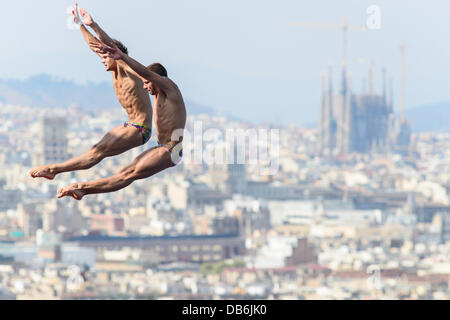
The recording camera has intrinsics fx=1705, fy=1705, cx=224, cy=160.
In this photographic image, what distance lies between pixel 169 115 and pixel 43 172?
0.31 meters

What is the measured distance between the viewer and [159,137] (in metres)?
3.78

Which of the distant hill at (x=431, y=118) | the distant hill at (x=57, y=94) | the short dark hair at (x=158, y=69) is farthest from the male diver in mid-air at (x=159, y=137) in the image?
the distant hill at (x=431, y=118)

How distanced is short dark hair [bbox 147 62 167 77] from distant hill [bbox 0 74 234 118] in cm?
6717

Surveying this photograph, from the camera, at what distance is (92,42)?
12.2 feet

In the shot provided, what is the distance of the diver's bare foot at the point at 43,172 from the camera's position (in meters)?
3.79

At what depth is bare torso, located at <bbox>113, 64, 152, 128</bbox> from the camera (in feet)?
12.4

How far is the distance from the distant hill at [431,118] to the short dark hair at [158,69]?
73.6 m

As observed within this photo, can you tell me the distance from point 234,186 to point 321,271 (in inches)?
802

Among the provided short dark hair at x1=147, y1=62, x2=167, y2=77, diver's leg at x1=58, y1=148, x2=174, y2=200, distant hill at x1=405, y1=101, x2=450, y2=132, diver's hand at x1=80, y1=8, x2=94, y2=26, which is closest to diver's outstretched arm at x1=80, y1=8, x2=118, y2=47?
diver's hand at x1=80, y1=8, x2=94, y2=26

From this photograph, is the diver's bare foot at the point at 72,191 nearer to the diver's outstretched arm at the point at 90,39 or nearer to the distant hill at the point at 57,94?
the diver's outstretched arm at the point at 90,39

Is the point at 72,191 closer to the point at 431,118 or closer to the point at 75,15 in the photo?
the point at 75,15

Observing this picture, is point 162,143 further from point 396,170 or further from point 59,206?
point 396,170

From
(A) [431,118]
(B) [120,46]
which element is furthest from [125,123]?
(A) [431,118]
